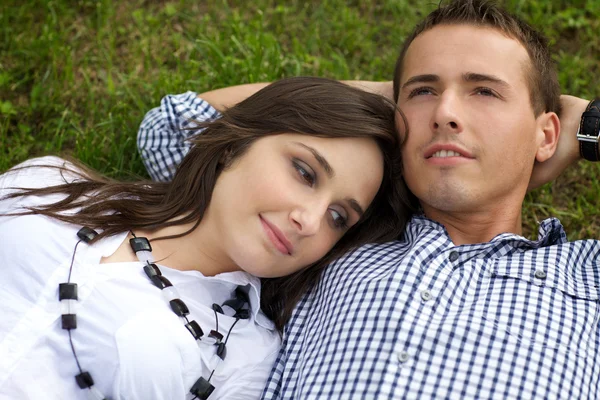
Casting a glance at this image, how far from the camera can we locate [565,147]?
3.75 metres

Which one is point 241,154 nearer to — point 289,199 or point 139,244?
point 289,199

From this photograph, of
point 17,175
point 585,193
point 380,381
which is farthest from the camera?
point 585,193

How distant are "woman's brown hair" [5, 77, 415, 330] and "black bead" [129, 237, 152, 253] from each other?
0.10m

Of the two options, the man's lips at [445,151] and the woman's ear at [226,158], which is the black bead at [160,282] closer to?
the woman's ear at [226,158]

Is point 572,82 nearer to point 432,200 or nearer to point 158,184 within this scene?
point 432,200

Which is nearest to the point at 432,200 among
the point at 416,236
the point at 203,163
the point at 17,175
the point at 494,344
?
the point at 416,236

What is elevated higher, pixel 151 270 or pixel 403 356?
pixel 151 270

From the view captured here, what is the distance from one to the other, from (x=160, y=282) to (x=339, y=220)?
921mm

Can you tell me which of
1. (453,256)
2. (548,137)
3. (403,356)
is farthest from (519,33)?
(403,356)

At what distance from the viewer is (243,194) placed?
3.02m

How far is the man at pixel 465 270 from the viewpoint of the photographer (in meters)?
2.77

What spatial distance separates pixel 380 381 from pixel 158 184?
160 cm

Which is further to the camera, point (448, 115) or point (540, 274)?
point (448, 115)

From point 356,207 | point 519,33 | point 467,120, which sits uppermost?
point 519,33
